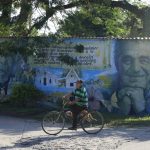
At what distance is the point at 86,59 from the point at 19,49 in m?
2.71

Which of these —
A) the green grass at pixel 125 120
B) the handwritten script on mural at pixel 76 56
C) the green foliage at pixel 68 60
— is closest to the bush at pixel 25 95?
the handwritten script on mural at pixel 76 56

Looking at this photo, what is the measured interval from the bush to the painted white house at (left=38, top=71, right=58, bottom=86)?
0.57 meters

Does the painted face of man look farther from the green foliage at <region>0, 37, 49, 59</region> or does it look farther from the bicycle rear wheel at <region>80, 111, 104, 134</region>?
the bicycle rear wheel at <region>80, 111, 104, 134</region>

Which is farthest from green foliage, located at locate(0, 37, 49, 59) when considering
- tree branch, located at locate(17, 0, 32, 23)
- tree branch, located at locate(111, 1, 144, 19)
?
tree branch, located at locate(111, 1, 144, 19)

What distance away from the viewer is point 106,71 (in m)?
20.5

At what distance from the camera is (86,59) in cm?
2083

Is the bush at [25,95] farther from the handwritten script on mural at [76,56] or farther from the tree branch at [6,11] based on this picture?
the tree branch at [6,11]

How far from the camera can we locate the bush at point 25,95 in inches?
815

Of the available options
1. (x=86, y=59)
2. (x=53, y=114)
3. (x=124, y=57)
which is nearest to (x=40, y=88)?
(x=86, y=59)

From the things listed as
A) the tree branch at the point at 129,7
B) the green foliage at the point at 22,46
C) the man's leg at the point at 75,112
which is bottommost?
the man's leg at the point at 75,112

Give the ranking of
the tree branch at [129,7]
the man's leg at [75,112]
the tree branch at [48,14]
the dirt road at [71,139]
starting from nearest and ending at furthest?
1. the dirt road at [71,139]
2. the man's leg at [75,112]
3. the tree branch at [48,14]
4. the tree branch at [129,7]

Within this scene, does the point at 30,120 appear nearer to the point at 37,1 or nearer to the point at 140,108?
the point at 140,108

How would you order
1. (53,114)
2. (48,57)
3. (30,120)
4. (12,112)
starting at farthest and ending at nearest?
(48,57) < (12,112) < (30,120) < (53,114)

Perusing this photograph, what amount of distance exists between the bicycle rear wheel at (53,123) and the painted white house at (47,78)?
614cm
